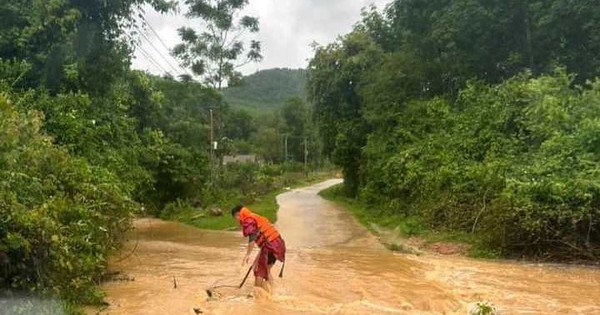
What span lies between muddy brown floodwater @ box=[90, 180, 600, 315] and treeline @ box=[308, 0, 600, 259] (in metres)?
1.39

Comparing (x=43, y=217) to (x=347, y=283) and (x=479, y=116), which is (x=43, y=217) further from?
(x=479, y=116)

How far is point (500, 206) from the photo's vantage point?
14906mm

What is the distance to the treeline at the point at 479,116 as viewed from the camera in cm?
1441

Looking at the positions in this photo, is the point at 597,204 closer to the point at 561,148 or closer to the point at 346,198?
the point at 561,148

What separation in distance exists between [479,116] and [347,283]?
454 inches

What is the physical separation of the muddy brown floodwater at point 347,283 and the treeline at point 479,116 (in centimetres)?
139

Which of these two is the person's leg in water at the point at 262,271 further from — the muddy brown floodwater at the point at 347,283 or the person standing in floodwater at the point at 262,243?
the muddy brown floodwater at the point at 347,283

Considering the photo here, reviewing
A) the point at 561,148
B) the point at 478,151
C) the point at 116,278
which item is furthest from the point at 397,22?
the point at 116,278

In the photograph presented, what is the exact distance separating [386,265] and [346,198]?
75.1ft

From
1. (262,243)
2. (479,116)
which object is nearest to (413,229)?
(479,116)

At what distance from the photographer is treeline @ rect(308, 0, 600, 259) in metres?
14.4

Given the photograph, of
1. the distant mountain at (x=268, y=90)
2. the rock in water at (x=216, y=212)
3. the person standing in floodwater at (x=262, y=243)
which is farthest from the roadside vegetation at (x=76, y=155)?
the distant mountain at (x=268, y=90)

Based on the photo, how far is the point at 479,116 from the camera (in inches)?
840

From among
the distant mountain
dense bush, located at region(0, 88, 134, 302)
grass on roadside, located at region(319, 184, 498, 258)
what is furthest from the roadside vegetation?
the distant mountain
